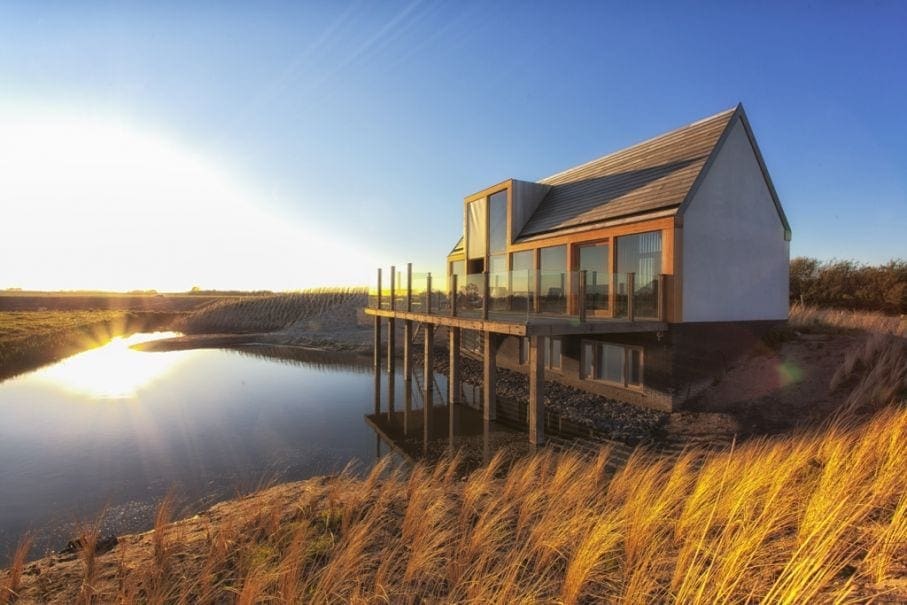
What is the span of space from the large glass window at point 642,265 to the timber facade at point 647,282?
1.2 inches

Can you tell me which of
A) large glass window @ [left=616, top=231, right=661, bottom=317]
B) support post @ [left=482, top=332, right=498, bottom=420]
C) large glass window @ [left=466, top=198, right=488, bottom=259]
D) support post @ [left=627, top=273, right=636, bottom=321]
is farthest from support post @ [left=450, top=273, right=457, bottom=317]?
large glass window @ [left=466, top=198, right=488, bottom=259]

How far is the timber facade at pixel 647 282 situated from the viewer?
452 inches

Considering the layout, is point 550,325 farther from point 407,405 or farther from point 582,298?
point 407,405

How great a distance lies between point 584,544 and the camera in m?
3.81

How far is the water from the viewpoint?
25.3 feet

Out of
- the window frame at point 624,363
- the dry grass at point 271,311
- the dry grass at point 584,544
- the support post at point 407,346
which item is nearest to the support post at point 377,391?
the support post at point 407,346

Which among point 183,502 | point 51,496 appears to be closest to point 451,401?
point 183,502

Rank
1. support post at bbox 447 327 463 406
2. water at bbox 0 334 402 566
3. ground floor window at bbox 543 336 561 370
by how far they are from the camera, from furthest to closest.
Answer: ground floor window at bbox 543 336 561 370 → support post at bbox 447 327 463 406 → water at bbox 0 334 402 566

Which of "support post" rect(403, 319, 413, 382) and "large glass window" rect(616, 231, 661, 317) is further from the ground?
"large glass window" rect(616, 231, 661, 317)

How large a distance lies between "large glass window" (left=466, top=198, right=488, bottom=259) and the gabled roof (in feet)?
7.31

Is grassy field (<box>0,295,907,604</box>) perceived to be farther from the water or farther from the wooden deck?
the wooden deck

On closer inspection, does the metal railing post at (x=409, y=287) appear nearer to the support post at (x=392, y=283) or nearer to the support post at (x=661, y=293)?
the support post at (x=392, y=283)

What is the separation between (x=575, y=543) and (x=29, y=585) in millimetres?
5664

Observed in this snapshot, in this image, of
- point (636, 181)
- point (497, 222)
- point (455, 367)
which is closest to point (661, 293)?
point (636, 181)
